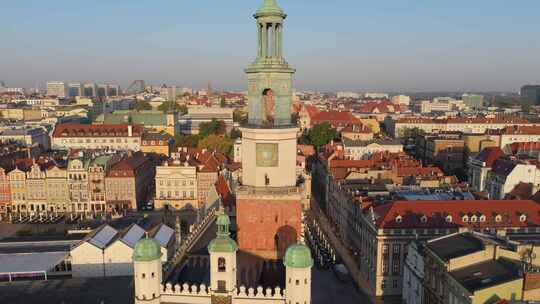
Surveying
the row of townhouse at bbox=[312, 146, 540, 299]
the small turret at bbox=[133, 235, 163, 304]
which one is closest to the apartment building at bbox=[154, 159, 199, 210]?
the row of townhouse at bbox=[312, 146, 540, 299]

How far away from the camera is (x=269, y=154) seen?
2783cm

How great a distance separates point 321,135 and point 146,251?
118m

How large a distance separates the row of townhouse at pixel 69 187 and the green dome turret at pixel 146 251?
66.3 metres

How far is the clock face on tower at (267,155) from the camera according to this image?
27.8m

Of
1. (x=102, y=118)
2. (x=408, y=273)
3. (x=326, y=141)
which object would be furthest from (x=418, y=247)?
(x=102, y=118)

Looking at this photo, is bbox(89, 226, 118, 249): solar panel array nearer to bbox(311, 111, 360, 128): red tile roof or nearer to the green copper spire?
the green copper spire

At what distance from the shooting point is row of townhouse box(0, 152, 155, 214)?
8750cm

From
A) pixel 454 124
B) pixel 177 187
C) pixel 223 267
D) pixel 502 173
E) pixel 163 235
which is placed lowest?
pixel 163 235

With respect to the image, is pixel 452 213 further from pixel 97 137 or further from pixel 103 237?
pixel 97 137

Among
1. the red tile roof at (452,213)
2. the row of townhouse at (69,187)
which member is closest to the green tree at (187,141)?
the row of townhouse at (69,187)

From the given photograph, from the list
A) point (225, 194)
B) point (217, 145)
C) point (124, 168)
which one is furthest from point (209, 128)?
point (225, 194)

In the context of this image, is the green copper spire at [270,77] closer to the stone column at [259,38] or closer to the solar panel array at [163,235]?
the stone column at [259,38]

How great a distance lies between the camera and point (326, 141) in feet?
456

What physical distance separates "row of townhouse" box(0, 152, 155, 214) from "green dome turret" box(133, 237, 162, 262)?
2611 inches
